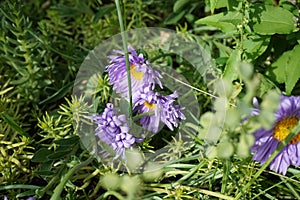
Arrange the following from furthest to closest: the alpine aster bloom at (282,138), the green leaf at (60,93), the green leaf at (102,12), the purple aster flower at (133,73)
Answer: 1. the green leaf at (102,12)
2. the green leaf at (60,93)
3. the purple aster flower at (133,73)
4. the alpine aster bloom at (282,138)

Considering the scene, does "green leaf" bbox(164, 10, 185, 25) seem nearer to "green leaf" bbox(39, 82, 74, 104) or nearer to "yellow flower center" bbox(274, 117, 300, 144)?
"green leaf" bbox(39, 82, 74, 104)

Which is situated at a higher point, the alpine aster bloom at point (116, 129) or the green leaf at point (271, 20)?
the green leaf at point (271, 20)

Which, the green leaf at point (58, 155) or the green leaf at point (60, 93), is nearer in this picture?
Result: the green leaf at point (58, 155)

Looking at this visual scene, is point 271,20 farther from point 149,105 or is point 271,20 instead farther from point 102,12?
point 102,12

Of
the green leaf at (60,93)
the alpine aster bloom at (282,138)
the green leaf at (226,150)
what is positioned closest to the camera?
the green leaf at (226,150)

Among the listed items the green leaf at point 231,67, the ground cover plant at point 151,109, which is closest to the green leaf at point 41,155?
the ground cover plant at point 151,109

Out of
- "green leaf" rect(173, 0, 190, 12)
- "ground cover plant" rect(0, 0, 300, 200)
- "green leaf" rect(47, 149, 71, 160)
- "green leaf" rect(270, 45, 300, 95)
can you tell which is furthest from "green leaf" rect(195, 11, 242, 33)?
"green leaf" rect(47, 149, 71, 160)

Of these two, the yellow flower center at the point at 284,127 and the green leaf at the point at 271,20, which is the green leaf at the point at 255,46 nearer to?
the green leaf at the point at 271,20
